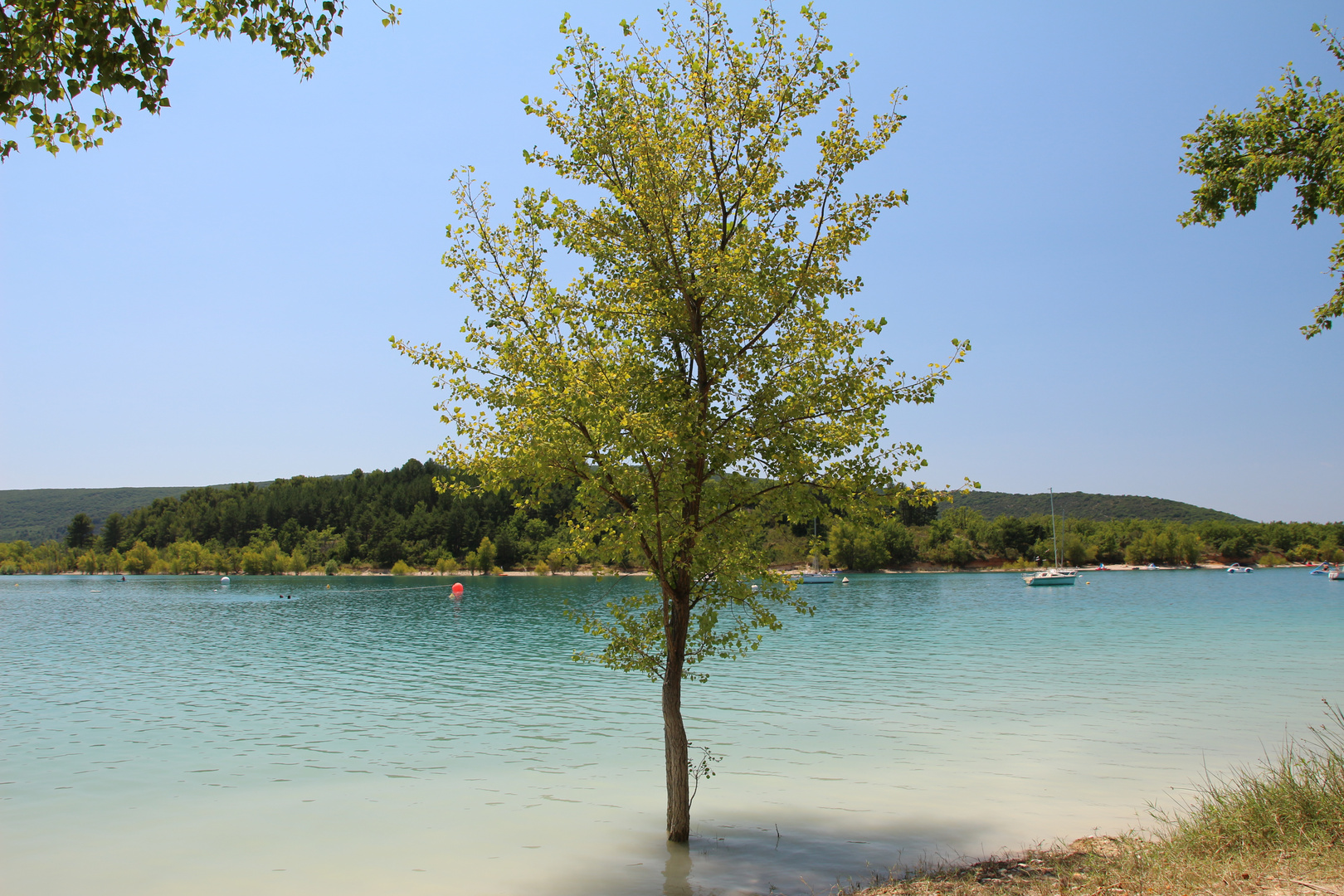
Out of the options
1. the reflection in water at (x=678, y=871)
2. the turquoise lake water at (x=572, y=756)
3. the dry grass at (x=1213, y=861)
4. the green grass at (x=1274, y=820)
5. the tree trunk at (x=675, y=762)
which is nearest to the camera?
the dry grass at (x=1213, y=861)

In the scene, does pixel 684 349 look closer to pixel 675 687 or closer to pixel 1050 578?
pixel 675 687

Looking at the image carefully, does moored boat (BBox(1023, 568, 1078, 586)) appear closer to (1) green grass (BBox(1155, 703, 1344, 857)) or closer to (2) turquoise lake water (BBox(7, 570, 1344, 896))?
(2) turquoise lake water (BBox(7, 570, 1344, 896))

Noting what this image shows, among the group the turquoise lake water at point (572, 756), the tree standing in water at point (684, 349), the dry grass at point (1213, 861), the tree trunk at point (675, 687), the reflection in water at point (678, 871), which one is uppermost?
the tree standing in water at point (684, 349)

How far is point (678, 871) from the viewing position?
10523 mm

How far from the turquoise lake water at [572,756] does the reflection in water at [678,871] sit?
1.8 inches

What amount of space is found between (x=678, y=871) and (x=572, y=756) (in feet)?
26.2

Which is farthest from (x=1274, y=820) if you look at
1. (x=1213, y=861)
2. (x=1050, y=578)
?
(x=1050, y=578)

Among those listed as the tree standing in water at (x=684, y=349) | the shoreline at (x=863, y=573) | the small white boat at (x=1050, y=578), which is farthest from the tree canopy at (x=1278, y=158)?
the shoreline at (x=863, y=573)

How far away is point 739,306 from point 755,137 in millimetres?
2342

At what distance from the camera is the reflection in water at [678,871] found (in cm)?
986

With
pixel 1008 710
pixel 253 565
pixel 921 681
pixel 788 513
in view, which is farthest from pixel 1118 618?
pixel 253 565

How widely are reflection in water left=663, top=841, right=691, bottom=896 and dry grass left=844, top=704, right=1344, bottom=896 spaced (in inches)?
91.4

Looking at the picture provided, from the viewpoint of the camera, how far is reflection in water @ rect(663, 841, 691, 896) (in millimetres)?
9859

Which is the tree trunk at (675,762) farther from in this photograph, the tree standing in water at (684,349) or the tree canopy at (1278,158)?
the tree canopy at (1278,158)
